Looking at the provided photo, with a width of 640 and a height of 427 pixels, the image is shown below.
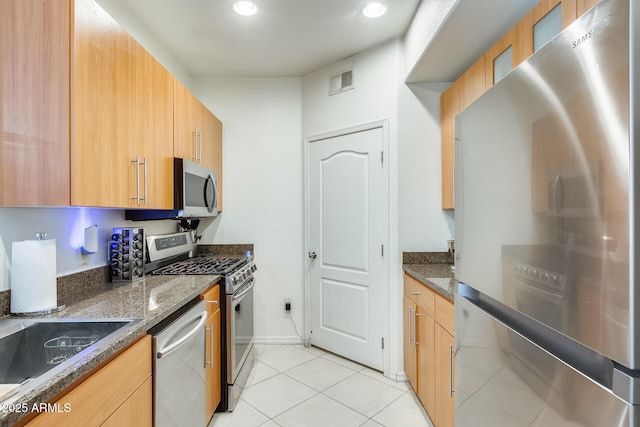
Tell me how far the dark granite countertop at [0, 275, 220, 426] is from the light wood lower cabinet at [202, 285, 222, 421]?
118 millimetres

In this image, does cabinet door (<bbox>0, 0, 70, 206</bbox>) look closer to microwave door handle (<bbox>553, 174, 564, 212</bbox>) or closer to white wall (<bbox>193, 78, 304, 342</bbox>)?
microwave door handle (<bbox>553, 174, 564, 212</bbox>)

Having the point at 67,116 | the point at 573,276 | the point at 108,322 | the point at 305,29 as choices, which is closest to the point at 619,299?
the point at 573,276

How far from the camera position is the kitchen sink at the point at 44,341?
1.07m

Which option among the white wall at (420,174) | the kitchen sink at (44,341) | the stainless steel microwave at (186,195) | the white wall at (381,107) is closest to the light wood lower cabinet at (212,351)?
the stainless steel microwave at (186,195)

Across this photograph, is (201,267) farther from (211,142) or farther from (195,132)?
(211,142)

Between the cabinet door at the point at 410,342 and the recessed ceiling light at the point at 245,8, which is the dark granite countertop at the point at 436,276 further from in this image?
the recessed ceiling light at the point at 245,8

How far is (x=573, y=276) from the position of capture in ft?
2.22

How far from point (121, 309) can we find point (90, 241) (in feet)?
2.06

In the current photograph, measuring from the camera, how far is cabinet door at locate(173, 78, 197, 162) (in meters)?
2.17

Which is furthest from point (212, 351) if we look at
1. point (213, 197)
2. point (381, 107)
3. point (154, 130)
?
point (381, 107)

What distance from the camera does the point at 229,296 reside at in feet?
7.20

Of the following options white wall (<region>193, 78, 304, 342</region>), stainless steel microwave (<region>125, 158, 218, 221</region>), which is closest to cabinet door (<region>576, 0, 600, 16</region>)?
stainless steel microwave (<region>125, 158, 218, 221</region>)

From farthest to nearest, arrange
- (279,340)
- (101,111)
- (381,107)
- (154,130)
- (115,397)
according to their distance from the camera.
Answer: (279,340)
(381,107)
(154,130)
(101,111)
(115,397)

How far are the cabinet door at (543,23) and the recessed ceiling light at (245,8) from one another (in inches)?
63.0
